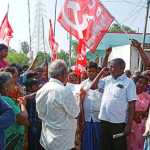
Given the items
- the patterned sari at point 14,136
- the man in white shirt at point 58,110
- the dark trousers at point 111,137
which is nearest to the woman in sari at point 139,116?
the dark trousers at point 111,137

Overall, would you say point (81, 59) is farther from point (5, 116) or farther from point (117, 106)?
point (5, 116)

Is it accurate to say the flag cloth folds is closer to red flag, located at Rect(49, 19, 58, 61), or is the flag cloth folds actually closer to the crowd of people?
the crowd of people

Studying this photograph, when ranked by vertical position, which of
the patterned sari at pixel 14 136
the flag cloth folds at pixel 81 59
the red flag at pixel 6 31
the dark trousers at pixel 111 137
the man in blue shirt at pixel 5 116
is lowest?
the dark trousers at pixel 111 137

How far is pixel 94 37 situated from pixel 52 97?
4060 mm

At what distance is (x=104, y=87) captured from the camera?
7387 millimetres

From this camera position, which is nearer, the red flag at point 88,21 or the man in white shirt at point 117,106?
the man in white shirt at point 117,106

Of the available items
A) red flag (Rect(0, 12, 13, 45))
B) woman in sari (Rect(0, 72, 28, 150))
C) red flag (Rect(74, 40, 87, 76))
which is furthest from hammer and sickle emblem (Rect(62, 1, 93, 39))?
woman in sari (Rect(0, 72, 28, 150))

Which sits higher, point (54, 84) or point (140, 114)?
point (54, 84)

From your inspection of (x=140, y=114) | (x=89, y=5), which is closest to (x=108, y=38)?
(x=89, y=5)

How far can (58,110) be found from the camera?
5824 millimetres

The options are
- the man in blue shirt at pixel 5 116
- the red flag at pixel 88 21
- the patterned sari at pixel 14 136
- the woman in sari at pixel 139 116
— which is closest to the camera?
the man in blue shirt at pixel 5 116

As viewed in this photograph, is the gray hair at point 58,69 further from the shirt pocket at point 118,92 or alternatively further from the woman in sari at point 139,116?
the woman in sari at point 139,116

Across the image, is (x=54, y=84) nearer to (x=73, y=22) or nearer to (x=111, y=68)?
(x=111, y=68)

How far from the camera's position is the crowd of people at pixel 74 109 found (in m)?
5.78
